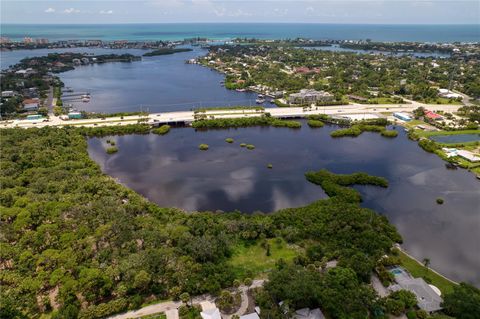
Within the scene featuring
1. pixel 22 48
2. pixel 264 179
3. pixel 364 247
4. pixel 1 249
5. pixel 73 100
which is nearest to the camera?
pixel 1 249

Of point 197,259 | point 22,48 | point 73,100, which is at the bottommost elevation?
point 197,259

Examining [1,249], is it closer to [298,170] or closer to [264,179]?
[264,179]

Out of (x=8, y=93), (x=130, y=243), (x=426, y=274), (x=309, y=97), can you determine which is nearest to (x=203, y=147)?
(x=130, y=243)

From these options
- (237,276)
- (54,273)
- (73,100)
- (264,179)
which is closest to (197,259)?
(237,276)

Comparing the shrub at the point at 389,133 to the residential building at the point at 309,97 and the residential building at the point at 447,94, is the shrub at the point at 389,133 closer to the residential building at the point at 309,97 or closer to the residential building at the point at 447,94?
the residential building at the point at 309,97

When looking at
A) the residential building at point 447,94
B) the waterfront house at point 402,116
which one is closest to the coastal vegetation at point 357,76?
the residential building at point 447,94

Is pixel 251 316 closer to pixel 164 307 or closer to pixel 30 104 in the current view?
pixel 164 307
